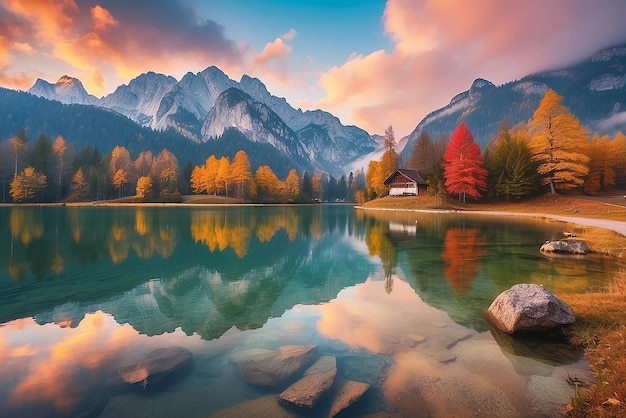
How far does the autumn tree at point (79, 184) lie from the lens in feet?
347

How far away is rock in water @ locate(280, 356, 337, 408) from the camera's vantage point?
6.00m

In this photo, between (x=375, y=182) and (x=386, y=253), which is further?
(x=375, y=182)

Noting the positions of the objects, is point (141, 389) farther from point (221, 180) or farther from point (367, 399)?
point (221, 180)

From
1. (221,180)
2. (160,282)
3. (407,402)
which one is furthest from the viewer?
(221,180)

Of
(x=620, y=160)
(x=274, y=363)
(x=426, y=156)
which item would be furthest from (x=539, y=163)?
(x=274, y=363)

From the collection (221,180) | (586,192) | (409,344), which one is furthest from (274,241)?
(221,180)

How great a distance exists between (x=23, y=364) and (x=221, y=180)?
111609 millimetres

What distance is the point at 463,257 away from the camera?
21203 millimetres

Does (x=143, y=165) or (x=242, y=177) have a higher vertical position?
(x=143, y=165)

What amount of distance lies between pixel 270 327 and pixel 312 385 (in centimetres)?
407

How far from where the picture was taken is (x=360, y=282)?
52.8ft

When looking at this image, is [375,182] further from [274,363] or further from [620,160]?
[274,363]

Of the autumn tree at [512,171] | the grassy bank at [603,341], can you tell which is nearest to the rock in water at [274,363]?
the grassy bank at [603,341]

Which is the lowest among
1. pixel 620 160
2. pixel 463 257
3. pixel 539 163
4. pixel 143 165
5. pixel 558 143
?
pixel 463 257
